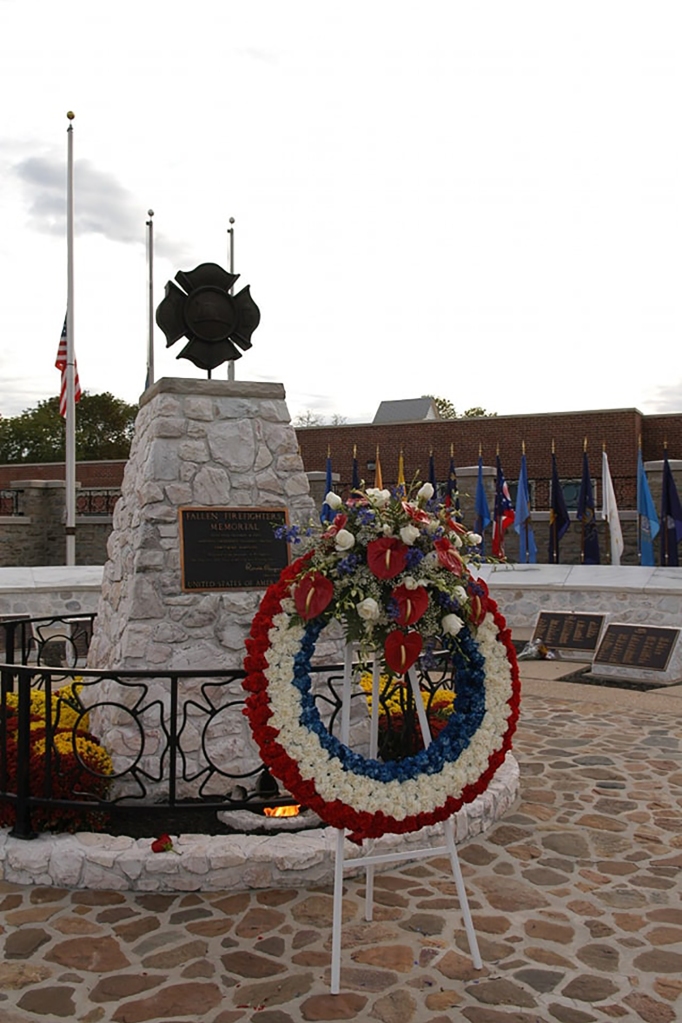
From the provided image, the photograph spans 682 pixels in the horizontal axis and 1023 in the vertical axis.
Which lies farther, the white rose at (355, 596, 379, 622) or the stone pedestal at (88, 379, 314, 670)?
the stone pedestal at (88, 379, 314, 670)

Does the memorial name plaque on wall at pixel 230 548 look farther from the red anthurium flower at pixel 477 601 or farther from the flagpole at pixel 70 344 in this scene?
the flagpole at pixel 70 344

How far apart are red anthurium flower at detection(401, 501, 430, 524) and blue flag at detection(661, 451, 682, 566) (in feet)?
48.9

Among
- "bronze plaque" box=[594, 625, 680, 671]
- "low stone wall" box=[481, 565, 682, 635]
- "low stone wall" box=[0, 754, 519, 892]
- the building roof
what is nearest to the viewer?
"low stone wall" box=[0, 754, 519, 892]

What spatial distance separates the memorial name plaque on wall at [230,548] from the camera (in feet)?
18.8

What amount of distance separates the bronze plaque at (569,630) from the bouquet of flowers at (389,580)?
27.1 ft

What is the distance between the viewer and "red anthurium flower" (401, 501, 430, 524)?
147 inches

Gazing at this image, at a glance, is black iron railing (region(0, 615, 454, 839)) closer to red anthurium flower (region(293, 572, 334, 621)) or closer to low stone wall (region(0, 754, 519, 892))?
low stone wall (region(0, 754, 519, 892))

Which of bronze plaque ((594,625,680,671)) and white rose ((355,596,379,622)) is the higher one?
white rose ((355,596,379,622))

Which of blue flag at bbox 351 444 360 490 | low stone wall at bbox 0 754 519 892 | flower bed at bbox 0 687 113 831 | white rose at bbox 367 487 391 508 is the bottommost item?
low stone wall at bbox 0 754 519 892

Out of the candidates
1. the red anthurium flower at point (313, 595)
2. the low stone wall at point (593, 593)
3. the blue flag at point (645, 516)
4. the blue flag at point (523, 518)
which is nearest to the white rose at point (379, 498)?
the red anthurium flower at point (313, 595)

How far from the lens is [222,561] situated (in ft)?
19.0

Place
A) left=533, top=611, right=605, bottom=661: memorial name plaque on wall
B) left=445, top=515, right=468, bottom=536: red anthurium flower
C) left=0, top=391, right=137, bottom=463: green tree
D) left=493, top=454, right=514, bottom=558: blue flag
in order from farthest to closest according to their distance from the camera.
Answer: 1. left=0, top=391, right=137, bottom=463: green tree
2. left=493, top=454, right=514, bottom=558: blue flag
3. left=533, top=611, right=605, bottom=661: memorial name plaque on wall
4. left=445, top=515, right=468, bottom=536: red anthurium flower

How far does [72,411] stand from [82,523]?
939cm

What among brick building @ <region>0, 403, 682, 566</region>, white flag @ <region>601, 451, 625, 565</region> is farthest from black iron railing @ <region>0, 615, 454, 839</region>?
brick building @ <region>0, 403, 682, 566</region>
